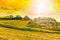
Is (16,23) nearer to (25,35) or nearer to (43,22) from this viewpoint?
(25,35)

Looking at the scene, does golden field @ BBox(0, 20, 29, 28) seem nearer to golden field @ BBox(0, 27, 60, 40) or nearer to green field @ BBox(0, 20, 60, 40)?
green field @ BBox(0, 20, 60, 40)

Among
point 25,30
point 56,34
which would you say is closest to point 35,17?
point 25,30

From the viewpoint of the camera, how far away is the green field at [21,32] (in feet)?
8.94

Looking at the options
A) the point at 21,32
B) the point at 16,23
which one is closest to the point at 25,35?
the point at 21,32

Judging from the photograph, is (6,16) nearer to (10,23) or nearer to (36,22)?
(10,23)

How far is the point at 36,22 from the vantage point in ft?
9.52

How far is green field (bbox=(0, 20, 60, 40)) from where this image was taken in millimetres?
2725

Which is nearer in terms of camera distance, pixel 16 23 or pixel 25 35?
pixel 25 35

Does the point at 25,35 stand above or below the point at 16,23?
below

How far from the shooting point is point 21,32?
2859mm

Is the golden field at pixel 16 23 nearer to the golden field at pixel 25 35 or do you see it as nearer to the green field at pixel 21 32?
the green field at pixel 21 32

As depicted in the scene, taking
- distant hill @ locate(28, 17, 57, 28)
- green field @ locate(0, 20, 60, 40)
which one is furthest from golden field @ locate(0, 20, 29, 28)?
distant hill @ locate(28, 17, 57, 28)

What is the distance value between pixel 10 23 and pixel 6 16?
0.60 feet

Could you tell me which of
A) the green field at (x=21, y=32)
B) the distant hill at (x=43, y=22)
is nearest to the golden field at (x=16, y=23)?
the green field at (x=21, y=32)
